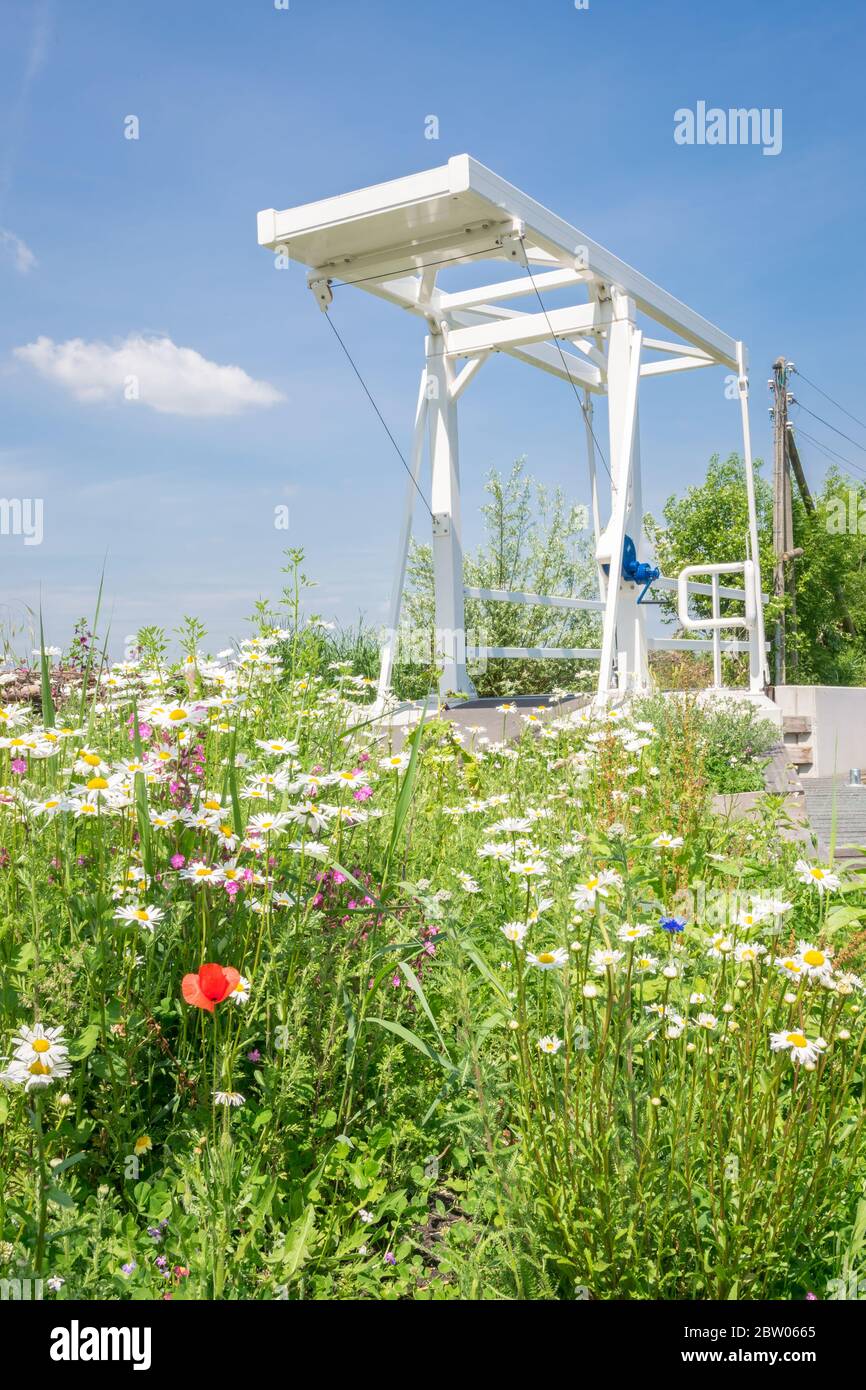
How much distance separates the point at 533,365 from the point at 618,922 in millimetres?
8762

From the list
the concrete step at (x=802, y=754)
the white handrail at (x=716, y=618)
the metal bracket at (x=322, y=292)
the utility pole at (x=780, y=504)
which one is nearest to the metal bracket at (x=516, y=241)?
the metal bracket at (x=322, y=292)

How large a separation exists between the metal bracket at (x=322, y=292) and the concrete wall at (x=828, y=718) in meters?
4.97

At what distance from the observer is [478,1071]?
1472mm

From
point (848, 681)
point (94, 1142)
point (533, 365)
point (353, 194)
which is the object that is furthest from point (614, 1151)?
point (848, 681)

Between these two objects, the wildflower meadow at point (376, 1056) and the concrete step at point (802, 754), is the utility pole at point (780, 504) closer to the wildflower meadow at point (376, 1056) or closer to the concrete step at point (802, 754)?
the concrete step at point (802, 754)

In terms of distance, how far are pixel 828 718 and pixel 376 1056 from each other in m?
7.67

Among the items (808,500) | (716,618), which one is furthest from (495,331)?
(808,500)

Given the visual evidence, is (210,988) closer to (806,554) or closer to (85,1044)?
(85,1044)

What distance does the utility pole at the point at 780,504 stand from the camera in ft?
75.4

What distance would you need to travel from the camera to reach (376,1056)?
2.25 meters

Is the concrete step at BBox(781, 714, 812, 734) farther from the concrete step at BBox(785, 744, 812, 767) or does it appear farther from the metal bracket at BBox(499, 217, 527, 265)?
the metal bracket at BBox(499, 217, 527, 265)

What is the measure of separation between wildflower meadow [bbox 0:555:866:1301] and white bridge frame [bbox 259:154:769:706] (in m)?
3.72

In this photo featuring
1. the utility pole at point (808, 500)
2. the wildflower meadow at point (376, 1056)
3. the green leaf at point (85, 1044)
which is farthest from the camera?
the utility pole at point (808, 500)
